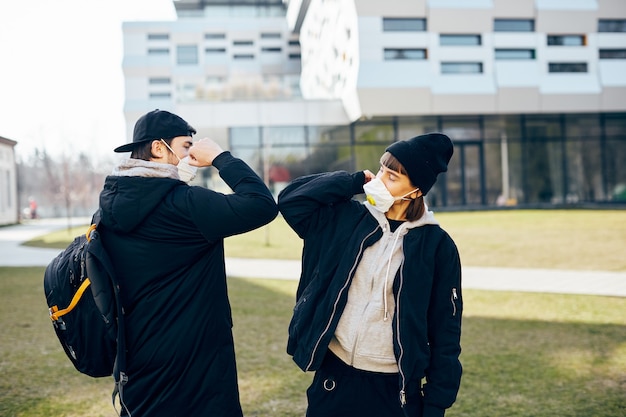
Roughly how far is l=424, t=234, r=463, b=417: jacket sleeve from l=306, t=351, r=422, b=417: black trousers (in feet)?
0.50

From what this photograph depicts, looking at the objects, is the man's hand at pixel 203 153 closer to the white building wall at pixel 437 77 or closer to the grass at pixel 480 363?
the grass at pixel 480 363

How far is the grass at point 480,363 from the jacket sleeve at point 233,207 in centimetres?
258

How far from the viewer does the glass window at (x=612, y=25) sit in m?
32.0

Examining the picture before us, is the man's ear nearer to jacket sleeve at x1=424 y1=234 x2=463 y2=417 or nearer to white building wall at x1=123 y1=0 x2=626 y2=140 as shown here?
jacket sleeve at x1=424 y1=234 x2=463 y2=417

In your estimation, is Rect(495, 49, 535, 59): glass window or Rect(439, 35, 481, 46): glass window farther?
Rect(495, 49, 535, 59): glass window

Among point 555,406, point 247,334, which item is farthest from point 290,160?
point 555,406

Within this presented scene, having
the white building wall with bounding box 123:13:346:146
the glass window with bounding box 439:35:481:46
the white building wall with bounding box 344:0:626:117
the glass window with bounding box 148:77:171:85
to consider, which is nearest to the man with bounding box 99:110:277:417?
the white building wall with bounding box 344:0:626:117

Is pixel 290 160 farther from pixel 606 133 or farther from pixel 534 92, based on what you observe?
pixel 606 133

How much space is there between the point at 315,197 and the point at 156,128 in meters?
0.77

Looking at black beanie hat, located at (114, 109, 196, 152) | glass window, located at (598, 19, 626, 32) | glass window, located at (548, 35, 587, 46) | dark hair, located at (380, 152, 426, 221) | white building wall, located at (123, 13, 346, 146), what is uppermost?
white building wall, located at (123, 13, 346, 146)

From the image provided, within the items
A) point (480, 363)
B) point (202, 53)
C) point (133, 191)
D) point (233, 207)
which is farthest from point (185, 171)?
point (202, 53)

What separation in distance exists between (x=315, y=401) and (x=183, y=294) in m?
0.75

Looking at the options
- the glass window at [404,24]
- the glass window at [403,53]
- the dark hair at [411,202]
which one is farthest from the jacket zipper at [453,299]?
the glass window at [404,24]

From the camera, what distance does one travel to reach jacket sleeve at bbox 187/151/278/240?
7.86 ft
